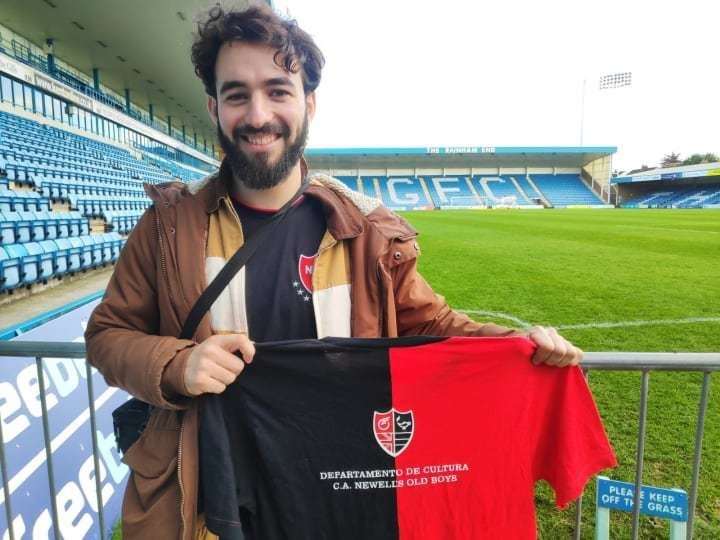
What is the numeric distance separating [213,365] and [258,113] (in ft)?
2.36

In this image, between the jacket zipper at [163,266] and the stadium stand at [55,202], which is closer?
the jacket zipper at [163,266]

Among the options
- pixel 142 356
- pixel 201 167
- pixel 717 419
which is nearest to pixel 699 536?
pixel 717 419

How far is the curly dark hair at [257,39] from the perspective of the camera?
1384 millimetres

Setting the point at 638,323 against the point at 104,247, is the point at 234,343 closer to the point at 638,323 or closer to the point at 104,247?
the point at 638,323

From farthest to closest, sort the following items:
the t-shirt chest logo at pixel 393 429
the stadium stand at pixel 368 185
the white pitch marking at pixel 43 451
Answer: the stadium stand at pixel 368 185 → the white pitch marking at pixel 43 451 → the t-shirt chest logo at pixel 393 429

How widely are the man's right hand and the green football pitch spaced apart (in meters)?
1.98

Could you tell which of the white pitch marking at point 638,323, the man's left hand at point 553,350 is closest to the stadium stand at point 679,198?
the white pitch marking at point 638,323

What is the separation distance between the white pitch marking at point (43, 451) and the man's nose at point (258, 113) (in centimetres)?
171

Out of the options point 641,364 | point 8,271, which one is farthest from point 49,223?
point 641,364

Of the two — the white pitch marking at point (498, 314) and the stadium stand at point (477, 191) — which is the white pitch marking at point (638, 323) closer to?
the white pitch marking at point (498, 314)

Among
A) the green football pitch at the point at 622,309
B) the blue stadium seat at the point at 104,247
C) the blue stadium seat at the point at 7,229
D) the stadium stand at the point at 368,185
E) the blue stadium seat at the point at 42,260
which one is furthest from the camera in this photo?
the stadium stand at the point at 368,185

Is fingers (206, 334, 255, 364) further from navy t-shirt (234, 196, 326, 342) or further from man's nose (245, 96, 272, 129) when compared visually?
man's nose (245, 96, 272, 129)

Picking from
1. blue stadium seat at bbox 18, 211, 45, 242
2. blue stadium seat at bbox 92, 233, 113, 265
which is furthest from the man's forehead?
blue stadium seat at bbox 92, 233, 113, 265

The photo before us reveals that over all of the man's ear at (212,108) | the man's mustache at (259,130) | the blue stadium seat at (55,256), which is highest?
the man's ear at (212,108)
